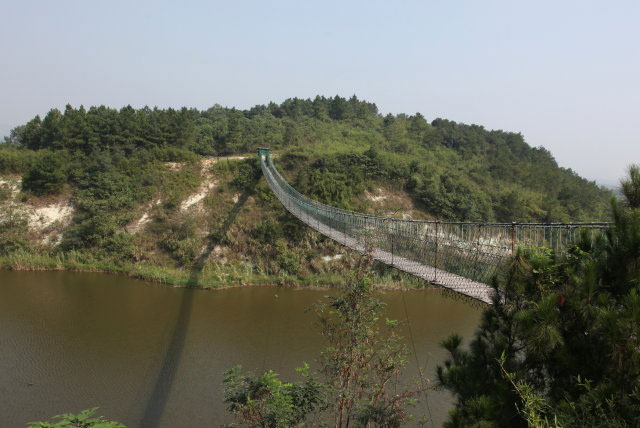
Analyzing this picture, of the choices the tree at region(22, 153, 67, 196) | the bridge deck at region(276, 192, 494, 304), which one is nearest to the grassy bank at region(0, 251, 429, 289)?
the tree at region(22, 153, 67, 196)

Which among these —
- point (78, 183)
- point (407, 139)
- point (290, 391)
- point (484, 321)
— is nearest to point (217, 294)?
point (290, 391)

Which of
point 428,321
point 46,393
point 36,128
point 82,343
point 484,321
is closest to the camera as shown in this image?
point 484,321

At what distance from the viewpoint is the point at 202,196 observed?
1172 centimetres

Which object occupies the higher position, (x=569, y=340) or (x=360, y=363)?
(x=569, y=340)

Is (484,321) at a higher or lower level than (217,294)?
higher

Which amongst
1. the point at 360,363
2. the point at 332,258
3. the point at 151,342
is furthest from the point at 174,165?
the point at 360,363

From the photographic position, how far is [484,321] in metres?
1.87

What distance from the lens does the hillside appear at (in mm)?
9906

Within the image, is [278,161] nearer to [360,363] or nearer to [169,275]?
[169,275]

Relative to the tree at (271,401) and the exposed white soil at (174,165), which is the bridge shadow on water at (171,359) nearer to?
the tree at (271,401)

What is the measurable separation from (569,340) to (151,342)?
18.1ft

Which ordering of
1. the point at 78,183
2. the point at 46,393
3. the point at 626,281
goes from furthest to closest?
1. the point at 78,183
2. the point at 46,393
3. the point at 626,281

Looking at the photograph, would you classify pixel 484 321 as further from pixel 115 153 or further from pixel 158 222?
pixel 115 153

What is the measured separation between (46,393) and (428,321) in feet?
17.3
